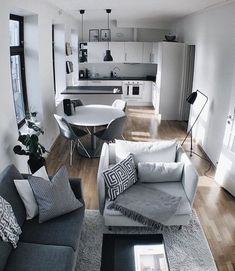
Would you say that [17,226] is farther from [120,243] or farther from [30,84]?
[30,84]

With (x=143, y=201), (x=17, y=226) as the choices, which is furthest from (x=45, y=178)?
(x=143, y=201)

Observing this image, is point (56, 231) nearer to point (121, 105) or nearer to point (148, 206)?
point (148, 206)

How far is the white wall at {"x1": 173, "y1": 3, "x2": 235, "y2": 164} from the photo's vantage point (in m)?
4.15

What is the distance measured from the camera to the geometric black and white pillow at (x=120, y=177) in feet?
9.52

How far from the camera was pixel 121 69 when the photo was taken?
30.9 feet

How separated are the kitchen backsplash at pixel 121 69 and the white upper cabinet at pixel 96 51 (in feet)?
1.68

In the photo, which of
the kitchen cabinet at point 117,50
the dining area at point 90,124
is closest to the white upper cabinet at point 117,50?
the kitchen cabinet at point 117,50

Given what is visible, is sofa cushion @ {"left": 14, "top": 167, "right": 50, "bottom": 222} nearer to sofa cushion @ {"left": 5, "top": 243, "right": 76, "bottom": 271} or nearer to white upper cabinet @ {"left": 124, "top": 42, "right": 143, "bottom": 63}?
sofa cushion @ {"left": 5, "top": 243, "right": 76, "bottom": 271}

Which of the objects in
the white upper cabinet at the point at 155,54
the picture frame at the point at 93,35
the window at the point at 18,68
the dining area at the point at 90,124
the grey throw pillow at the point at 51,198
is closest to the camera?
the grey throw pillow at the point at 51,198

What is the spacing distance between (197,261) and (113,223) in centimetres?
89

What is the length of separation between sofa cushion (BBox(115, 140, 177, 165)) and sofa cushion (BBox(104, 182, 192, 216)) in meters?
0.33

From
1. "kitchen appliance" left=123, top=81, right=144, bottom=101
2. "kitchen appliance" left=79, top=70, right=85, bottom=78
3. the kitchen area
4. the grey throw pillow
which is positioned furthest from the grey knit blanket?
"kitchen appliance" left=79, top=70, right=85, bottom=78

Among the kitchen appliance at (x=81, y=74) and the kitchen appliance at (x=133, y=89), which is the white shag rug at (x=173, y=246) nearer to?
the kitchen appliance at (x=133, y=89)

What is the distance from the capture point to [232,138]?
3770 millimetres
